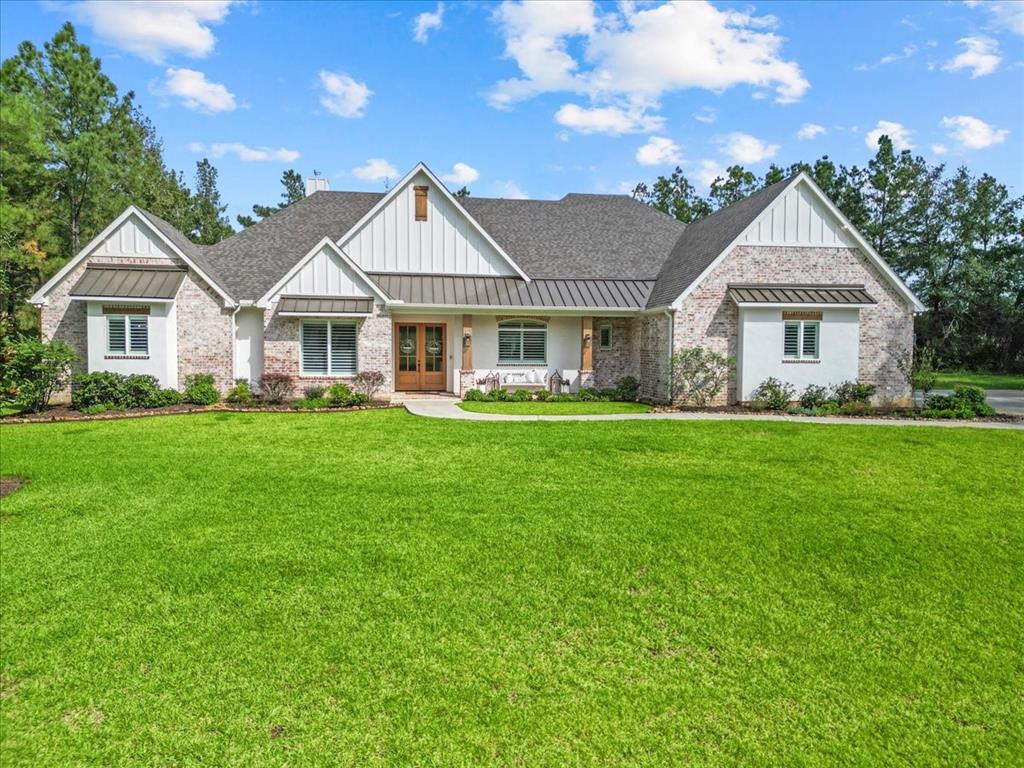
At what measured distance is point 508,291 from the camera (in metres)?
21.8

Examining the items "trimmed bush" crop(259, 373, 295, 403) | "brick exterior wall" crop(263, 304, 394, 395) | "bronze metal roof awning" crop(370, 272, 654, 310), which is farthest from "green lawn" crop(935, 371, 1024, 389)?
"trimmed bush" crop(259, 373, 295, 403)

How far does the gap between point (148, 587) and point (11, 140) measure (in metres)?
29.9

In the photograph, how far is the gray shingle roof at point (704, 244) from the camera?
1997 cm

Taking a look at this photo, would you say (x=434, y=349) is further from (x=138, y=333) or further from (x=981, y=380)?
(x=981, y=380)

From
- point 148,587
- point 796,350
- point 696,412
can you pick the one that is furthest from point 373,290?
point 148,587

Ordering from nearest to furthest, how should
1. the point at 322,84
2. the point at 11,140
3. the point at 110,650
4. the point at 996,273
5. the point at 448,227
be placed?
1. the point at 110,650
2. the point at 322,84
3. the point at 448,227
4. the point at 11,140
5. the point at 996,273

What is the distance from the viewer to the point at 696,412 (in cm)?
1803

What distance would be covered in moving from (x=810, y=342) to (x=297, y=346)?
612 inches

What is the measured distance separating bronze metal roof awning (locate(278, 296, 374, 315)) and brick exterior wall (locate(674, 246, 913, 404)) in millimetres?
9432

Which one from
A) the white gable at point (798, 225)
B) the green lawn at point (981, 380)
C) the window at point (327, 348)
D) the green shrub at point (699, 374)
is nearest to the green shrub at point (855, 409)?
the green shrub at point (699, 374)

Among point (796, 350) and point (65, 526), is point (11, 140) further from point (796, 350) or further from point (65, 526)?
point (796, 350)

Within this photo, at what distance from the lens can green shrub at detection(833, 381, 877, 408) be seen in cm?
1970

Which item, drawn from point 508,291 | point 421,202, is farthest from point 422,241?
point 508,291

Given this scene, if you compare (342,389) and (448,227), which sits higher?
(448,227)
